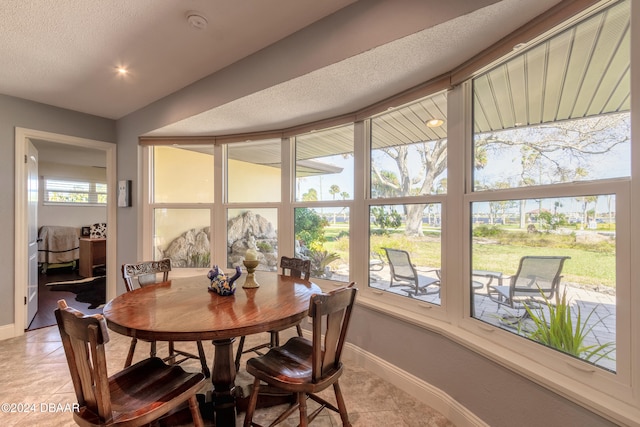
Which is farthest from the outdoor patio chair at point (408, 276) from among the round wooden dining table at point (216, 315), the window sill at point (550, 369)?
the round wooden dining table at point (216, 315)

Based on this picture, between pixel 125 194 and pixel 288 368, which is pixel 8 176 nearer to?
pixel 125 194

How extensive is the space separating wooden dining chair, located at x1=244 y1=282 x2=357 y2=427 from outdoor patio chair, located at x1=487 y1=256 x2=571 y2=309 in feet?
2.86

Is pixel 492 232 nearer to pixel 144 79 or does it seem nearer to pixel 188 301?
pixel 188 301

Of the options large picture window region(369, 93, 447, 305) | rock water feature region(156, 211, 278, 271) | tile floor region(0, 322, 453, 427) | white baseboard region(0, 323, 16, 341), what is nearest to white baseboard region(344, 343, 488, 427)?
tile floor region(0, 322, 453, 427)

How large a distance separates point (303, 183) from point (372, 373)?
1830mm

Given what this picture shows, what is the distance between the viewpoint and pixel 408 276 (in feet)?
7.02

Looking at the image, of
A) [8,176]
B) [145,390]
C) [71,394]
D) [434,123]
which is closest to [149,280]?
[71,394]

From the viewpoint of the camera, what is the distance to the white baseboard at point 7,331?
2746 millimetres

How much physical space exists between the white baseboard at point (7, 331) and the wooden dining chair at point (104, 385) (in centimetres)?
262

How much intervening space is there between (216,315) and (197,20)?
5.69 feet

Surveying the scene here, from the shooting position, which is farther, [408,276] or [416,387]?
[408,276]

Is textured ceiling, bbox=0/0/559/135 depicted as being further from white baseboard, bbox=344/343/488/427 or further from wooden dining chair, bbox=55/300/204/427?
white baseboard, bbox=344/343/488/427

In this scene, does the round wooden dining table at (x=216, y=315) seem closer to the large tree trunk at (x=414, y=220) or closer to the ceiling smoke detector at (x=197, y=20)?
the large tree trunk at (x=414, y=220)

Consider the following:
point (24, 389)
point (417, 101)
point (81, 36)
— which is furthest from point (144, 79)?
point (24, 389)
